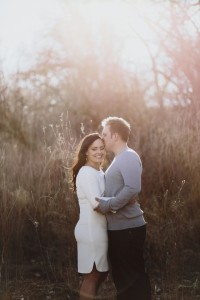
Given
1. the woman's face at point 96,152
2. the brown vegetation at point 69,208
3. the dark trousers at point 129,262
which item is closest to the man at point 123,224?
the dark trousers at point 129,262

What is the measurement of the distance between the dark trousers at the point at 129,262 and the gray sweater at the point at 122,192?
0.23 feet

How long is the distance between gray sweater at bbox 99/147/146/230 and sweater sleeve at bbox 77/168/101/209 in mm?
79

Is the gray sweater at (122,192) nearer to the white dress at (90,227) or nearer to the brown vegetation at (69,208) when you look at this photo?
the white dress at (90,227)

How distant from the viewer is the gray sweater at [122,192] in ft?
13.9

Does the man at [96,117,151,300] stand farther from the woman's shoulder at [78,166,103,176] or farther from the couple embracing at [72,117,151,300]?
the woman's shoulder at [78,166,103,176]

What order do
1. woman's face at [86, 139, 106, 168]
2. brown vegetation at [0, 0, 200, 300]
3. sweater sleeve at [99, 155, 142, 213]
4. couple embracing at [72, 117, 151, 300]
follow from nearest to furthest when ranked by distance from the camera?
sweater sleeve at [99, 155, 142, 213] < couple embracing at [72, 117, 151, 300] < woman's face at [86, 139, 106, 168] < brown vegetation at [0, 0, 200, 300]

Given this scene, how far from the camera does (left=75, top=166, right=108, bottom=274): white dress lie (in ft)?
14.5

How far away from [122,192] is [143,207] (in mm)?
2329

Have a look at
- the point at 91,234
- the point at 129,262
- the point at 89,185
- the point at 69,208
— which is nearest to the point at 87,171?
the point at 89,185

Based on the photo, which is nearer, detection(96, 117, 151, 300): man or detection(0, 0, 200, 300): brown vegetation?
detection(96, 117, 151, 300): man

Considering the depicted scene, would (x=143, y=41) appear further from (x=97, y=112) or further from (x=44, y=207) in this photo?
(x=44, y=207)

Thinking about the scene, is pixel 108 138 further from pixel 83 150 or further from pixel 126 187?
pixel 126 187

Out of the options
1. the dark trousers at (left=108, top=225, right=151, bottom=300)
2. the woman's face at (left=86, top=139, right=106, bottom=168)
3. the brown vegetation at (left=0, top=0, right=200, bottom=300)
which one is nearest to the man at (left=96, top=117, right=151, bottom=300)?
the dark trousers at (left=108, top=225, right=151, bottom=300)

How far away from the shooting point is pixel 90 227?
175 inches
